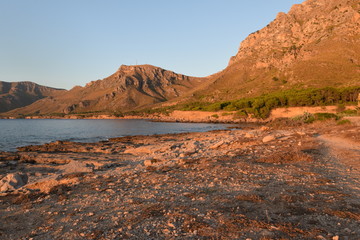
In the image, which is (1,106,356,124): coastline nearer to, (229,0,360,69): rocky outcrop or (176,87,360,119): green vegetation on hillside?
(176,87,360,119): green vegetation on hillside

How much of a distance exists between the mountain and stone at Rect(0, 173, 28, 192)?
3730 inches

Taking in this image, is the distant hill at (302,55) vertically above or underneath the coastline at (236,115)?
above

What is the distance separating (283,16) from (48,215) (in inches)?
8610

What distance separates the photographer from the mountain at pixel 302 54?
9234cm

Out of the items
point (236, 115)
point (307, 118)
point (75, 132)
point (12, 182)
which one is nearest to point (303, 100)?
point (236, 115)

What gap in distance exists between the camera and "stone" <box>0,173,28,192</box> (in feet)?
37.5

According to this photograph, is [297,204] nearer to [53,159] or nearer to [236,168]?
[236,168]

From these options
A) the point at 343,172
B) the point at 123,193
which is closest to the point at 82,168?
the point at 123,193

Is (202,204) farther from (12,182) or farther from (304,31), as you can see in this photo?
(304,31)

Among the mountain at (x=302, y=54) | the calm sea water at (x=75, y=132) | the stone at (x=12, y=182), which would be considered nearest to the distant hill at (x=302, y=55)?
the mountain at (x=302, y=54)

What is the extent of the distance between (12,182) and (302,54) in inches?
5424

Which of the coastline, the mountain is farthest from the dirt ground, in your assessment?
the mountain

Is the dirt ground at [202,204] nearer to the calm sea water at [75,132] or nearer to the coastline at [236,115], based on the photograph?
the calm sea water at [75,132]

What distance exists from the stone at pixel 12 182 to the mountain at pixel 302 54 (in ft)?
311
